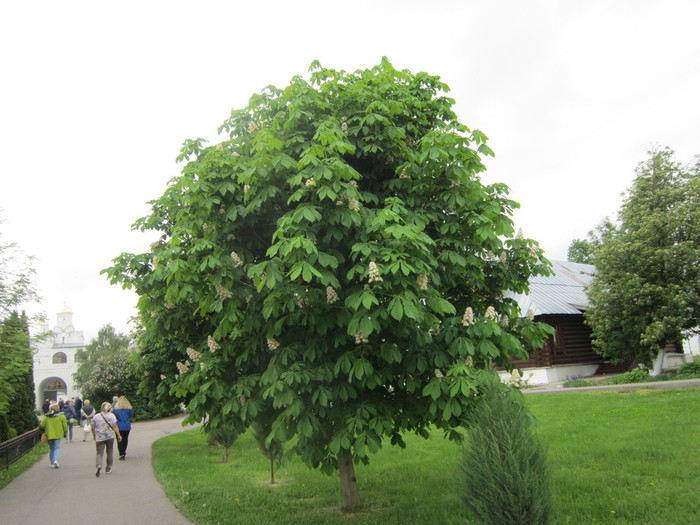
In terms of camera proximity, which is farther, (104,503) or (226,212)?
(104,503)

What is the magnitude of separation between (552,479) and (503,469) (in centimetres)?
440

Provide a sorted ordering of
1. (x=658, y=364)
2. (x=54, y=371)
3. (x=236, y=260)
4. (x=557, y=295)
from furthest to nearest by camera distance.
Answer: (x=54, y=371) → (x=557, y=295) → (x=658, y=364) → (x=236, y=260)

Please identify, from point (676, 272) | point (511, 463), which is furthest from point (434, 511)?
point (676, 272)

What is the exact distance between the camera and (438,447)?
12047 millimetres

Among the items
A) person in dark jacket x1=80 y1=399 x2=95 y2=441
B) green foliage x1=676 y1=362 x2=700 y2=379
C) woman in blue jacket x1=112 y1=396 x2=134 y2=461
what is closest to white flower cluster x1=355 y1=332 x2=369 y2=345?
woman in blue jacket x1=112 y1=396 x2=134 y2=461

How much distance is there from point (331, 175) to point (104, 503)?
804 centimetres

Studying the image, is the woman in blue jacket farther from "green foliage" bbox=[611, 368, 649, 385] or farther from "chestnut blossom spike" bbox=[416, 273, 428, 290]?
"green foliage" bbox=[611, 368, 649, 385]

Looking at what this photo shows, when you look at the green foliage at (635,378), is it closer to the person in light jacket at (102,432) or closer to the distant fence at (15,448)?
the person in light jacket at (102,432)

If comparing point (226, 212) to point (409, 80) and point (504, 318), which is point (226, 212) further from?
point (504, 318)

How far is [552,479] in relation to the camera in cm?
796

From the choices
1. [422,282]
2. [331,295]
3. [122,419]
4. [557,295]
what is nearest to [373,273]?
[422,282]

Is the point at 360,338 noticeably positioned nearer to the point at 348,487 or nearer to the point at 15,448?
the point at 348,487

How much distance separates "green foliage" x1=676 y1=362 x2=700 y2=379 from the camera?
20.1 m

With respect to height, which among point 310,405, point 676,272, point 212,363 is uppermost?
point 676,272
